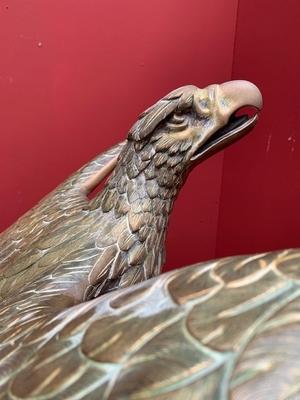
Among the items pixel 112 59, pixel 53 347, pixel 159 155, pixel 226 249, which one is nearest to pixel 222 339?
pixel 53 347

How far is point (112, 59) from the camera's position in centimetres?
95

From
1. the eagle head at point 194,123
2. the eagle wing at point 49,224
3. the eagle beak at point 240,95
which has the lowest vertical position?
the eagle wing at point 49,224

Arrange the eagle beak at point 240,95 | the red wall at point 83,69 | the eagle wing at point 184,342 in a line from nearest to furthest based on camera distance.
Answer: the eagle wing at point 184,342
the eagle beak at point 240,95
the red wall at point 83,69

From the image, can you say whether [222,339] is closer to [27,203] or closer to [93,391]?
[93,391]

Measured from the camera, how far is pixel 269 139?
3.28ft

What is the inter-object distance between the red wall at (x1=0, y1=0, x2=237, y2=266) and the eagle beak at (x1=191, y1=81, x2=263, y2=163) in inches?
15.6

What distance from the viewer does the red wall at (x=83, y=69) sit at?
2.98 ft

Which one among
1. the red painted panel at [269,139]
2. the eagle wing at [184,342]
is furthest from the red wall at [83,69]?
the eagle wing at [184,342]

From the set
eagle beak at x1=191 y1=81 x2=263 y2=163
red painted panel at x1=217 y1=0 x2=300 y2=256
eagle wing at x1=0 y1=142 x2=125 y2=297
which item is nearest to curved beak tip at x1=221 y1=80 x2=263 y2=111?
eagle beak at x1=191 y1=81 x2=263 y2=163

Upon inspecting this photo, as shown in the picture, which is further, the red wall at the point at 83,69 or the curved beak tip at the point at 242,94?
the red wall at the point at 83,69

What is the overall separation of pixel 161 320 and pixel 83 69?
737mm

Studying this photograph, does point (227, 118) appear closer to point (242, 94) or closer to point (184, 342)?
point (242, 94)

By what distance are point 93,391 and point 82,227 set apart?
359 millimetres

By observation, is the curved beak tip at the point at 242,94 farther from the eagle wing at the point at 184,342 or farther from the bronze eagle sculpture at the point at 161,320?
the eagle wing at the point at 184,342
